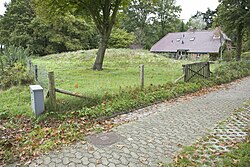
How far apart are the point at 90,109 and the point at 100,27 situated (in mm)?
10965

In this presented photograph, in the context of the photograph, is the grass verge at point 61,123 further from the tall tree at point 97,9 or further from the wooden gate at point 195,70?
the tall tree at point 97,9

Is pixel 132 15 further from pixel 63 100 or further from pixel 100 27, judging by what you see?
pixel 63 100

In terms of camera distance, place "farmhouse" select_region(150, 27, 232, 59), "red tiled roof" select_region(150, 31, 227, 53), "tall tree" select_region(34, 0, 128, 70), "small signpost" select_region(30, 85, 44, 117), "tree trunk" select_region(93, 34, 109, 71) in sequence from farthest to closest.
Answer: "red tiled roof" select_region(150, 31, 227, 53)
"farmhouse" select_region(150, 27, 232, 59)
"tree trunk" select_region(93, 34, 109, 71)
"tall tree" select_region(34, 0, 128, 70)
"small signpost" select_region(30, 85, 44, 117)

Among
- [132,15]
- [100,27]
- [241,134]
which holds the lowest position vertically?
[241,134]

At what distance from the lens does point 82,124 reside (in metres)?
5.30

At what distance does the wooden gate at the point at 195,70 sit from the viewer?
1050 cm

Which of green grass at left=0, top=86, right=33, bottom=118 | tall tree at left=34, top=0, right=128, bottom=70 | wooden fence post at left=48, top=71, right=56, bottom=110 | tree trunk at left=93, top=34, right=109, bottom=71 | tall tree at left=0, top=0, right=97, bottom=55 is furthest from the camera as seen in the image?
tall tree at left=0, top=0, right=97, bottom=55

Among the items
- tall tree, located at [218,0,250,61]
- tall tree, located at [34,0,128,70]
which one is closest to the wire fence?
tall tree, located at [34,0,128,70]

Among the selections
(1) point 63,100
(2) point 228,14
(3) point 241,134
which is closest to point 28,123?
(1) point 63,100

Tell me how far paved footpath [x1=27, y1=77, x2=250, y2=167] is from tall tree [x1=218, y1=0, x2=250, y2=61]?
16.3 meters

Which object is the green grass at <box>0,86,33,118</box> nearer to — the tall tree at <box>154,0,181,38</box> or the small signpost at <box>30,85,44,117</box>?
the small signpost at <box>30,85,44,117</box>

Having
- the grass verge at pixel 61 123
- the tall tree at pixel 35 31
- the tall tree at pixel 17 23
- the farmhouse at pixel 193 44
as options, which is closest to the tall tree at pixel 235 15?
the farmhouse at pixel 193 44

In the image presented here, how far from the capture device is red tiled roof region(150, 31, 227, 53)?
36.0 meters

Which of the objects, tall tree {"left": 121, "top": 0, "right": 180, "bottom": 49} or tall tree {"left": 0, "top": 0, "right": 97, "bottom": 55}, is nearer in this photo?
tall tree {"left": 0, "top": 0, "right": 97, "bottom": 55}
